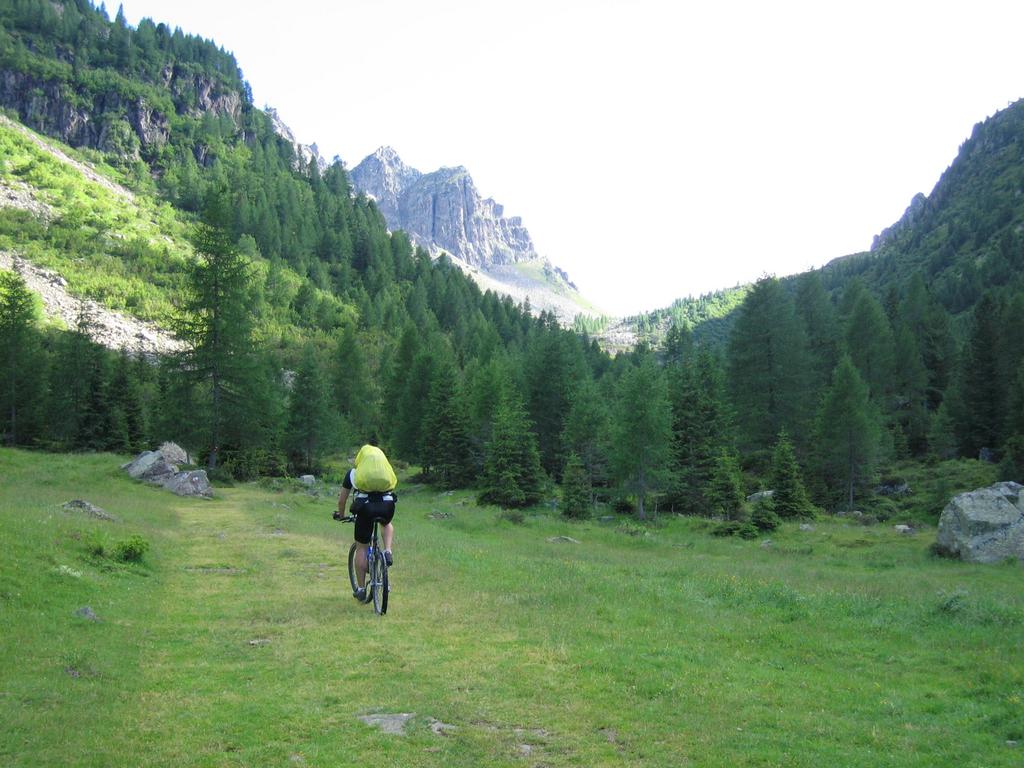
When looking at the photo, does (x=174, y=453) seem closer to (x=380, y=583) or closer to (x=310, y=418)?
(x=310, y=418)

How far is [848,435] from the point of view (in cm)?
4819

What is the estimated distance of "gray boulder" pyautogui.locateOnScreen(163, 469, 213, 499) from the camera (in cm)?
3309

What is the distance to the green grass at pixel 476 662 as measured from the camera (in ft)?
22.6

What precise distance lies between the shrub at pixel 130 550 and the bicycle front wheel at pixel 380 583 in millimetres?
7145

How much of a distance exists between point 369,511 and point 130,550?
779cm

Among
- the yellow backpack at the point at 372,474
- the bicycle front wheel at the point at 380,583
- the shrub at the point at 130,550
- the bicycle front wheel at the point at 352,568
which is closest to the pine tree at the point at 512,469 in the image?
the shrub at the point at 130,550

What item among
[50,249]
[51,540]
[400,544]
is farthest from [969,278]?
[50,249]

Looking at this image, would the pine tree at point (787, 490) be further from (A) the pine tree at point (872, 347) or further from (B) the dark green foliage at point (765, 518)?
(A) the pine tree at point (872, 347)

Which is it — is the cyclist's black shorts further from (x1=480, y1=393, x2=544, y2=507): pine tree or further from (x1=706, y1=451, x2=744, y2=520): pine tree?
(x1=706, y1=451, x2=744, y2=520): pine tree

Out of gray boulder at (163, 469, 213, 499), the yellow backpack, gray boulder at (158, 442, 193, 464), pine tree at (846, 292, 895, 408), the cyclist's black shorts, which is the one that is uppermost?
pine tree at (846, 292, 895, 408)

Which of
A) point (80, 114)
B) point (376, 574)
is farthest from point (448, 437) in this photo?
point (80, 114)

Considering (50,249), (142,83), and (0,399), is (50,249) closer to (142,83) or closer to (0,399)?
(0,399)

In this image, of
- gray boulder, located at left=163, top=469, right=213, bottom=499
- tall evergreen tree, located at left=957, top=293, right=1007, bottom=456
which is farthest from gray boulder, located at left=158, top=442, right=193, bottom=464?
tall evergreen tree, located at left=957, top=293, right=1007, bottom=456

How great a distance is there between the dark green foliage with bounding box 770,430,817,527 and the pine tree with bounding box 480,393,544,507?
1664cm
